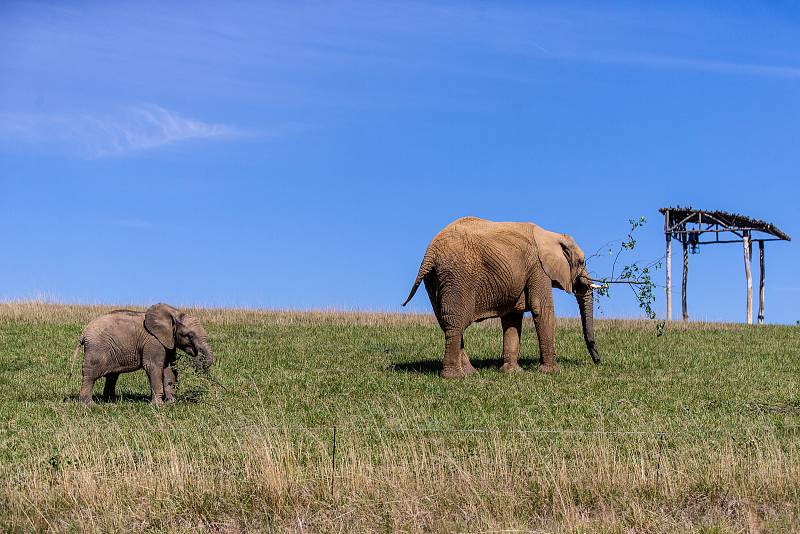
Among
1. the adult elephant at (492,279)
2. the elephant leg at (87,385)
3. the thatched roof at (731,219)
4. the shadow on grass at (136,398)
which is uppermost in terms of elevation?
the thatched roof at (731,219)

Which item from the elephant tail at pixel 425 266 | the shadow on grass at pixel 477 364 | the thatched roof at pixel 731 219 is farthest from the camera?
the thatched roof at pixel 731 219

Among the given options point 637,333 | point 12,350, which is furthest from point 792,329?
point 12,350

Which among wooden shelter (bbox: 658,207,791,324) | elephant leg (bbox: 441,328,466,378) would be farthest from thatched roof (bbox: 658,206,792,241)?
elephant leg (bbox: 441,328,466,378)

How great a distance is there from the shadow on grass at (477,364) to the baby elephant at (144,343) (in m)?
6.43

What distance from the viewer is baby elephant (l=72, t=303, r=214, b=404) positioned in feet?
54.5

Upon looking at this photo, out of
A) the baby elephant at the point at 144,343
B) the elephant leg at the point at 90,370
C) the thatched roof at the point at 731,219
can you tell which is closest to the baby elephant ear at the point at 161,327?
the baby elephant at the point at 144,343

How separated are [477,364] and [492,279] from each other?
3.59m

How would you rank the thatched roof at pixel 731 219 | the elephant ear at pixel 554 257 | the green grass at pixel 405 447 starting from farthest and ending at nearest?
the thatched roof at pixel 731 219 → the elephant ear at pixel 554 257 → the green grass at pixel 405 447

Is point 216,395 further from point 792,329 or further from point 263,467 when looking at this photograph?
point 792,329

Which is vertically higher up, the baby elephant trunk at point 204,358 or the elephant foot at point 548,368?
the baby elephant trunk at point 204,358

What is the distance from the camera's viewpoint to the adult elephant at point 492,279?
67.2ft

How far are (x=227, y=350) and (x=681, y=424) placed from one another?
14154mm

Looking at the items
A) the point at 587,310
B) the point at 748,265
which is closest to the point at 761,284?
the point at 748,265

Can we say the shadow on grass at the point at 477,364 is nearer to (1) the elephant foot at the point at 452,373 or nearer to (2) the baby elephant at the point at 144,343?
(1) the elephant foot at the point at 452,373
